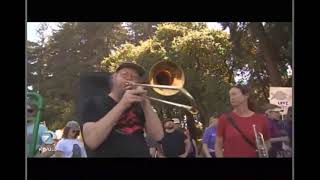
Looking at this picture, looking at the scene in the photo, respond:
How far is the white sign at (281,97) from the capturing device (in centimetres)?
887

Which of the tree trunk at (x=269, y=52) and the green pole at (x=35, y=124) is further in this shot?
the tree trunk at (x=269, y=52)

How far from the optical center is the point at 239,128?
894 centimetres

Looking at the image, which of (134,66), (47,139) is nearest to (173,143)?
(134,66)

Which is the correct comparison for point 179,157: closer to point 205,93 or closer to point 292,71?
point 205,93

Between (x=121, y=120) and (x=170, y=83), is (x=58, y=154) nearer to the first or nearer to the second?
(x=121, y=120)

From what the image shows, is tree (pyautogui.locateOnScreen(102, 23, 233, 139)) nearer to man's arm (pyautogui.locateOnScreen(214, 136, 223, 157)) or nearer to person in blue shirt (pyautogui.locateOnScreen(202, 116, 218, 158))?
person in blue shirt (pyautogui.locateOnScreen(202, 116, 218, 158))

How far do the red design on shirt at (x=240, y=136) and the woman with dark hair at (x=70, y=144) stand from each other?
72.1 inches

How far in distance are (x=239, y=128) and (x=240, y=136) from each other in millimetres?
105

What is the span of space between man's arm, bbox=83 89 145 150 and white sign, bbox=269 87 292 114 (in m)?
1.69

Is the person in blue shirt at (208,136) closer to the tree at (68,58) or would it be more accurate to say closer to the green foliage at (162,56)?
the green foliage at (162,56)

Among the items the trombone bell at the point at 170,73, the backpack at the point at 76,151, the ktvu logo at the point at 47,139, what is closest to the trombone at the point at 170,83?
the trombone bell at the point at 170,73

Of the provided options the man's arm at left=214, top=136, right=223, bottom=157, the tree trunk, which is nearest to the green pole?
the man's arm at left=214, top=136, right=223, bottom=157
